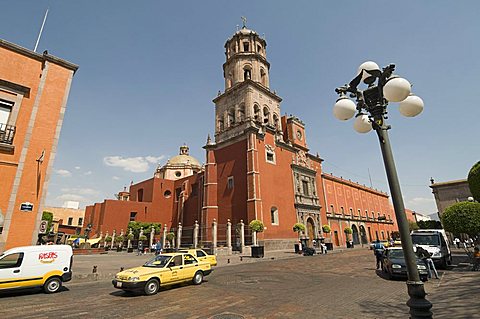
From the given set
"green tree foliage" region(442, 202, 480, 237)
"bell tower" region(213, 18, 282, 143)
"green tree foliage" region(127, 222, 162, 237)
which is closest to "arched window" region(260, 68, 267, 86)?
"bell tower" region(213, 18, 282, 143)

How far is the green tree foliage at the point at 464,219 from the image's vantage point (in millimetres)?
12867

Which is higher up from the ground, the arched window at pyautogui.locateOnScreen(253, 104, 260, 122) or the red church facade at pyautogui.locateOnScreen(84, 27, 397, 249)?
the arched window at pyautogui.locateOnScreen(253, 104, 260, 122)

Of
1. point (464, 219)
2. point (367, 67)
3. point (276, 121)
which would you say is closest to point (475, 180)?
point (464, 219)

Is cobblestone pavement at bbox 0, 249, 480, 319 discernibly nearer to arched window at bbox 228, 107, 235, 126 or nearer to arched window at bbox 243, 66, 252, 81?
arched window at bbox 228, 107, 235, 126

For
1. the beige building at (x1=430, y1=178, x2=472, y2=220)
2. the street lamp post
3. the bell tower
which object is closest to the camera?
the street lamp post

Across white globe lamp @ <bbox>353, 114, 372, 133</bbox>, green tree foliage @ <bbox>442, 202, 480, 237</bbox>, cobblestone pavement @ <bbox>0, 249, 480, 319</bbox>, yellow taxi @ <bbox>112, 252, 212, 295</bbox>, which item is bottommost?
cobblestone pavement @ <bbox>0, 249, 480, 319</bbox>

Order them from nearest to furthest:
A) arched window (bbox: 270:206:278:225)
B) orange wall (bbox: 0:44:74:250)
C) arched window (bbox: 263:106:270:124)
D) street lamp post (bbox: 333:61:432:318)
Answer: street lamp post (bbox: 333:61:432:318) → orange wall (bbox: 0:44:74:250) → arched window (bbox: 270:206:278:225) → arched window (bbox: 263:106:270:124)

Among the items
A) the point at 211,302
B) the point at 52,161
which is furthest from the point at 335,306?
the point at 52,161

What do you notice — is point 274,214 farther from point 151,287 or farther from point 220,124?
point 151,287

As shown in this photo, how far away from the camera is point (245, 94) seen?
104 ft

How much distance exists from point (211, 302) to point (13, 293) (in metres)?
7.16

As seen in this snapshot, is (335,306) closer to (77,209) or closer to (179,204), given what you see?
(179,204)

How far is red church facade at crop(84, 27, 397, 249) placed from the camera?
Answer: 2792 cm

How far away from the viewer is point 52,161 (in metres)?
12.5
